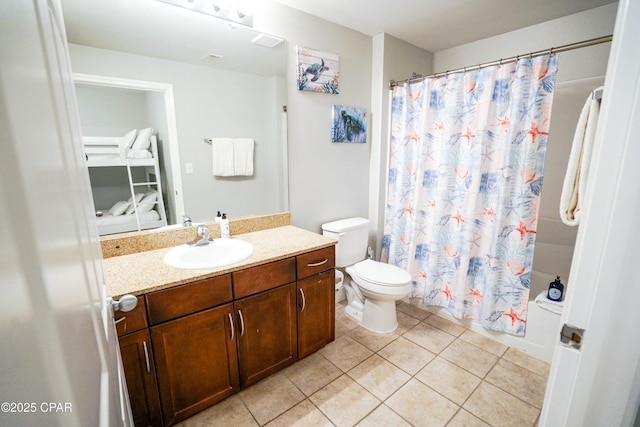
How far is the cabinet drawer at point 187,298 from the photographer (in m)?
1.24

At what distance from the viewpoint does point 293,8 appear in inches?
79.1

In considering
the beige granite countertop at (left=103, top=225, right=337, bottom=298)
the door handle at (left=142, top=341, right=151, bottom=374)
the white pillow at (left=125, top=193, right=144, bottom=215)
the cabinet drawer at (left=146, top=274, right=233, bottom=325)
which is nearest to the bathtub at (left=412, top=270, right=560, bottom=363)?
the beige granite countertop at (left=103, top=225, right=337, bottom=298)

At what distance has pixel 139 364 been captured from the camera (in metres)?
1.23

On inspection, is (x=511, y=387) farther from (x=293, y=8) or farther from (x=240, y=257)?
(x=293, y=8)

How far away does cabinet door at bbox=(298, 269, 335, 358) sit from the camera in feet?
5.83

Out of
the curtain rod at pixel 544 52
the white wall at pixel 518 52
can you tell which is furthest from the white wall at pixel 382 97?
the curtain rod at pixel 544 52

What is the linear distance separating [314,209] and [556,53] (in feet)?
6.18

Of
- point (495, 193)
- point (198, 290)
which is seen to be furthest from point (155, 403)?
point (495, 193)

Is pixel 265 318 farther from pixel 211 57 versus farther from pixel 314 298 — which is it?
pixel 211 57

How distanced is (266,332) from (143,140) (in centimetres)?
128

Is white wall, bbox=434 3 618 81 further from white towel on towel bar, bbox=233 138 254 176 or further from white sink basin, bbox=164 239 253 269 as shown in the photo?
white sink basin, bbox=164 239 253 269

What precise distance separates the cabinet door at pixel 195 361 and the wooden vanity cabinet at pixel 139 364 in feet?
0.11

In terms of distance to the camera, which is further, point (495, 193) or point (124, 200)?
point (495, 193)

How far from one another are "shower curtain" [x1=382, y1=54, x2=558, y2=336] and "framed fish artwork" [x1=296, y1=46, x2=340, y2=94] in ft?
2.05
